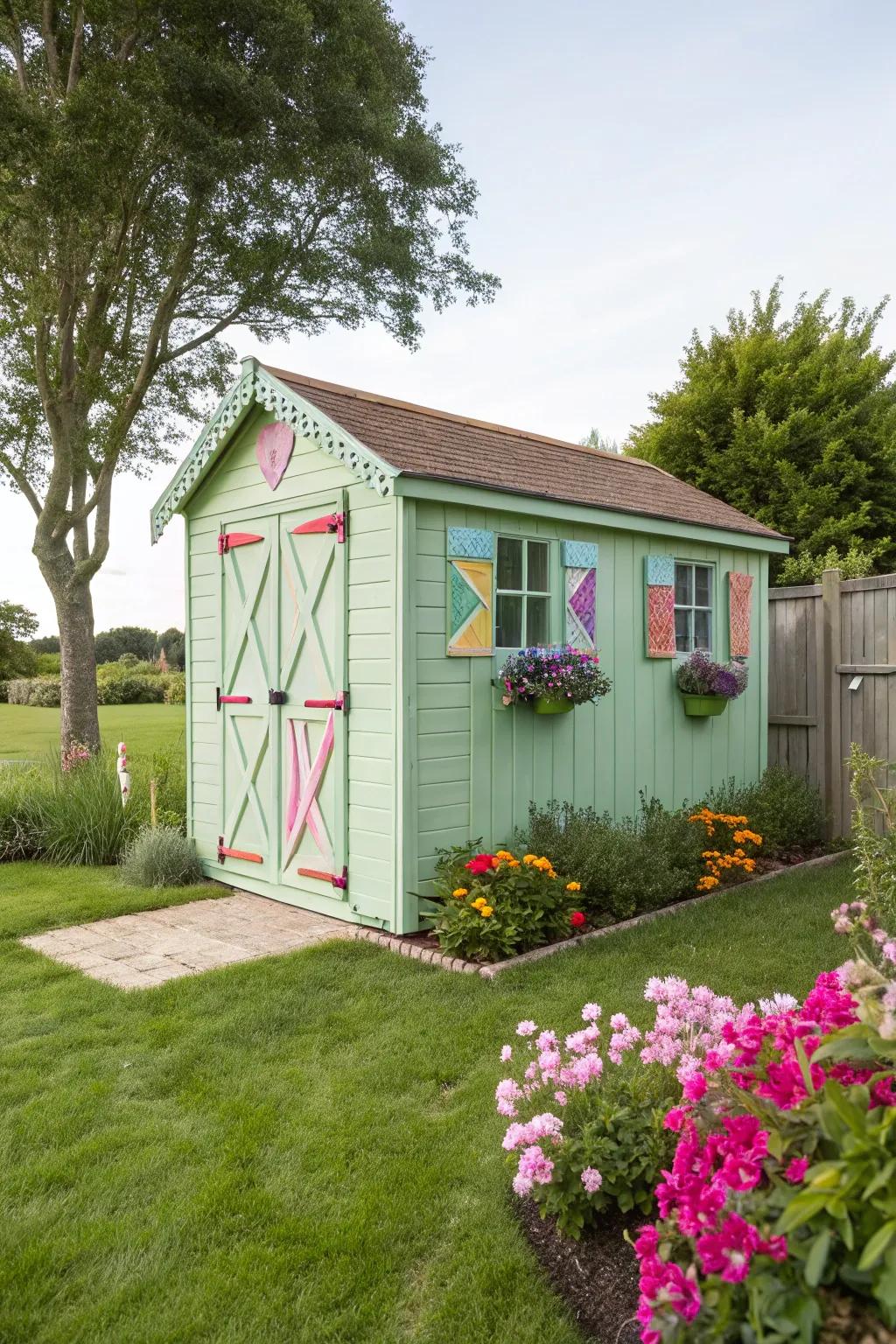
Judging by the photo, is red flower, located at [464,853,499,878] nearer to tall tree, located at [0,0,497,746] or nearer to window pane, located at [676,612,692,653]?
window pane, located at [676,612,692,653]

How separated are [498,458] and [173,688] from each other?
2097 cm

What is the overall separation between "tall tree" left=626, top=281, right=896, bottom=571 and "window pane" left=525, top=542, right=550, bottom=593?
23.7 feet

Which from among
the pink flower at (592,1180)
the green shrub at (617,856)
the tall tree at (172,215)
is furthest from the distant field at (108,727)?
the pink flower at (592,1180)

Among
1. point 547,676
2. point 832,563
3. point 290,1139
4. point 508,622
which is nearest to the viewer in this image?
point 290,1139

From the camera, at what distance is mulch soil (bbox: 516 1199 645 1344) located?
6.81 feet

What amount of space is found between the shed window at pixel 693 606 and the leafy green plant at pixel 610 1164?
16.7 ft

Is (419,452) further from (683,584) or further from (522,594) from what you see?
(683,584)

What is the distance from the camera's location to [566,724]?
594cm

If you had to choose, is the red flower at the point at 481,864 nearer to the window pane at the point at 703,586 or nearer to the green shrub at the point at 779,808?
the green shrub at the point at 779,808

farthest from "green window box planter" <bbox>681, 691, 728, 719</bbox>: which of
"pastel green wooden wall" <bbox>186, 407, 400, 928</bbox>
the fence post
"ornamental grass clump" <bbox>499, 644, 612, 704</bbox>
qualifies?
"pastel green wooden wall" <bbox>186, 407, 400, 928</bbox>

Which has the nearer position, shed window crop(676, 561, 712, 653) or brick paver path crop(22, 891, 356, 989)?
brick paver path crop(22, 891, 356, 989)

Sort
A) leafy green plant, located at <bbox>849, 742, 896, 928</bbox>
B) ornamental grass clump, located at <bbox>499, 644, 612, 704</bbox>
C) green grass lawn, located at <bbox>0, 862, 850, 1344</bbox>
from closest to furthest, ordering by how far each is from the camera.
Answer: green grass lawn, located at <bbox>0, 862, 850, 1344</bbox> < leafy green plant, located at <bbox>849, 742, 896, 928</bbox> < ornamental grass clump, located at <bbox>499, 644, 612, 704</bbox>

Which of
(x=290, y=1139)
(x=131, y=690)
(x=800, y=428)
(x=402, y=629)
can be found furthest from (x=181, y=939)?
(x=131, y=690)

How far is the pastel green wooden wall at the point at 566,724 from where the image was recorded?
5.10 metres
